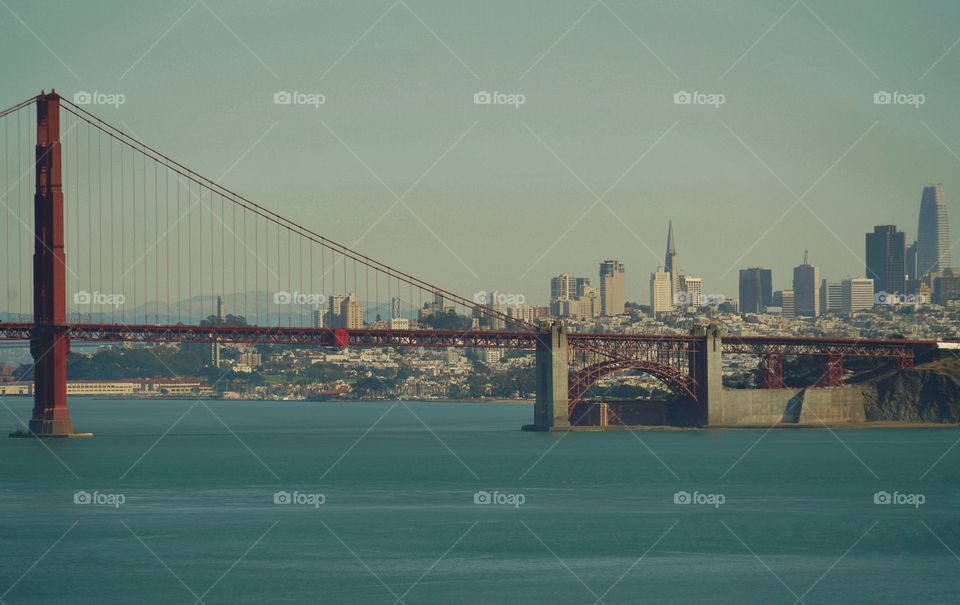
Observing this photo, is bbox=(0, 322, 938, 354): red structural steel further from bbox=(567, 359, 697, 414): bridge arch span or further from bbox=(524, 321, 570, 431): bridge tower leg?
bbox=(567, 359, 697, 414): bridge arch span

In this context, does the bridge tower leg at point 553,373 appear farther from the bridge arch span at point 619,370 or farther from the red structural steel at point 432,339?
the bridge arch span at point 619,370

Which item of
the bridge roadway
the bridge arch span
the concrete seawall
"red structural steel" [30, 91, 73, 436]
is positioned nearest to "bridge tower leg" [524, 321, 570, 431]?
the bridge roadway

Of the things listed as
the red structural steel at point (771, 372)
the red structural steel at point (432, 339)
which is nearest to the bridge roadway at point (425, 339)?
the red structural steel at point (432, 339)

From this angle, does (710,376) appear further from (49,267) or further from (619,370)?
(49,267)

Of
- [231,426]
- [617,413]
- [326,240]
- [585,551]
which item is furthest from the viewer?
[231,426]

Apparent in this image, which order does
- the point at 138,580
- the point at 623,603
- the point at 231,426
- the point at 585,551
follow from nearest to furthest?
the point at 623,603 < the point at 138,580 < the point at 585,551 < the point at 231,426

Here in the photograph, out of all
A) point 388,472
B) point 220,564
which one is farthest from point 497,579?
point 388,472

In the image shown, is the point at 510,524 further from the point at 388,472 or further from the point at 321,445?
the point at 321,445

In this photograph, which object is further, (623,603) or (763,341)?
(763,341)
